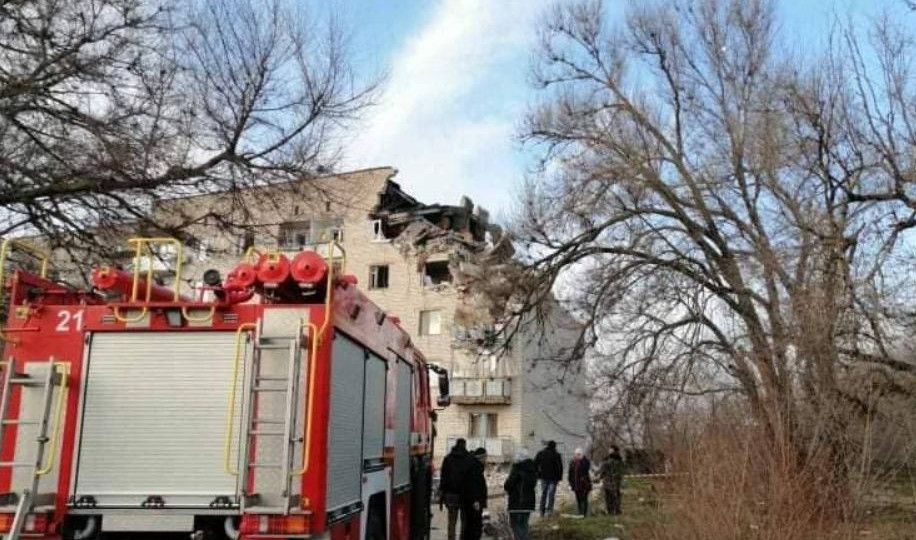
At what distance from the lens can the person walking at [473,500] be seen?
39.1 ft

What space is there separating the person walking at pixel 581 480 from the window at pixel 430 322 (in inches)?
749

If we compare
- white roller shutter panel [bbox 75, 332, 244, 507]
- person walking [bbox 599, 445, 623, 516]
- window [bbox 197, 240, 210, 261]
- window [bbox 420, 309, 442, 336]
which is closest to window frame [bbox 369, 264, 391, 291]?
window [bbox 420, 309, 442, 336]

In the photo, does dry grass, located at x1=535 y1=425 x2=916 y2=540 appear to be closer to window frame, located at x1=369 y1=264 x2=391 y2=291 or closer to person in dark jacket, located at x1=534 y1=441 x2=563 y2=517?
person in dark jacket, located at x1=534 y1=441 x2=563 y2=517

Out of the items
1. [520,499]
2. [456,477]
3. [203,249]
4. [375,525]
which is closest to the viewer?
[375,525]

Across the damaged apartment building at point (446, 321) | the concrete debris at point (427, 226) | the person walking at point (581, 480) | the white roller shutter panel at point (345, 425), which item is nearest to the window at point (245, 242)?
the white roller shutter panel at point (345, 425)

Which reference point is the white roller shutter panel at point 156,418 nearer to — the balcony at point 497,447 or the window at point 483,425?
the balcony at point 497,447

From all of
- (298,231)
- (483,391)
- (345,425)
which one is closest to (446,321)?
(483,391)

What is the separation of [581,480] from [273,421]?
13.3 meters

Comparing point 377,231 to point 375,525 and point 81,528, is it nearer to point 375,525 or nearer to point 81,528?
point 375,525

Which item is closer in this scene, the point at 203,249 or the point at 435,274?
the point at 203,249

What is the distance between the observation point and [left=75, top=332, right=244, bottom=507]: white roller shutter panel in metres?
5.86

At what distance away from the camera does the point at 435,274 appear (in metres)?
39.1

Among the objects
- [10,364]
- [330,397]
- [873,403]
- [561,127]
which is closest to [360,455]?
[330,397]

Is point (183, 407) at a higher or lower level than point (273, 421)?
higher
